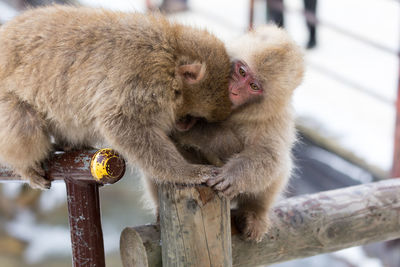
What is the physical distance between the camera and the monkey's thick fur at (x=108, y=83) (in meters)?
2.61

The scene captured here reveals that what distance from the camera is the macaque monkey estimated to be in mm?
2711

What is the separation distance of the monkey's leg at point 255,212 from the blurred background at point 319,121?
3.17 m

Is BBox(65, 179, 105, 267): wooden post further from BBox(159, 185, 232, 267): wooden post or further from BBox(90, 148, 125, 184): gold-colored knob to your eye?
BBox(159, 185, 232, 267): wooden post

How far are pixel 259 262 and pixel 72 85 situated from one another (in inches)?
51.8

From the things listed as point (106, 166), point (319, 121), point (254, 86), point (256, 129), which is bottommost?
point (319, 121)

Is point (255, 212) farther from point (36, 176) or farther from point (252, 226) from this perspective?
point (36, 176)

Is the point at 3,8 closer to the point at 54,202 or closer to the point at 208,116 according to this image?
the point at 54,202

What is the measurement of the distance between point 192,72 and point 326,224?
3.87 feet

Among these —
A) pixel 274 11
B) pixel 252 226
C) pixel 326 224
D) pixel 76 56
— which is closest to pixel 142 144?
pixel 76 56

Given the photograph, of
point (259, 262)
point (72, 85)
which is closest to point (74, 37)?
point (72, 85)

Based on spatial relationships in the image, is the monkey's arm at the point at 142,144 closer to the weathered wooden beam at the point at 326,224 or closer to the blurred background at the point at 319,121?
the weathered wooden beam at the point at 326,224

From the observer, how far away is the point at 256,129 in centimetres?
288

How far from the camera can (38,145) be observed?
2.74 metres

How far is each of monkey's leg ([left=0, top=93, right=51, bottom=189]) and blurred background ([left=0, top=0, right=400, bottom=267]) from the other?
348cm
